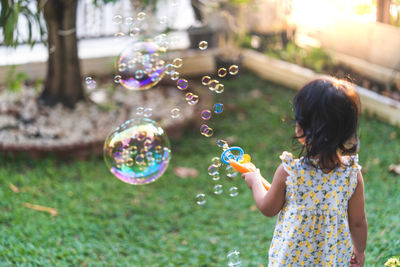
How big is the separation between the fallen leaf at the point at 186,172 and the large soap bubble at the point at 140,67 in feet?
3.57

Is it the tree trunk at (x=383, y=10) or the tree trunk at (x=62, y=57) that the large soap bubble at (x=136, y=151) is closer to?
the tree trunk at (x=62, y=57)

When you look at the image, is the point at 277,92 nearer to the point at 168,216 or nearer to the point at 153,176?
the point at 168,216

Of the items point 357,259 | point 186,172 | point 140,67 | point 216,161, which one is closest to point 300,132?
point 357,259

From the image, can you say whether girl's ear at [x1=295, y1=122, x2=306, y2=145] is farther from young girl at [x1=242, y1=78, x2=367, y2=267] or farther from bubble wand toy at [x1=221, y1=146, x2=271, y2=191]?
bubble wand toy at [x1=221, y1=146, x2=271, y2=191]

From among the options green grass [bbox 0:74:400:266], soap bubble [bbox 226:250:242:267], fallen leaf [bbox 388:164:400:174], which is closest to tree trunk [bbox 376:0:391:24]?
green grass [bbox 0:74:400:266]

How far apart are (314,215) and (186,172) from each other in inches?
108

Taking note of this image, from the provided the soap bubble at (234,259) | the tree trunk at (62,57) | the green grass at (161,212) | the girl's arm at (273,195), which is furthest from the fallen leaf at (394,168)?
the tree trunk at (62,57)

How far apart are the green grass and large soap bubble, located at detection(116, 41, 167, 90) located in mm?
992

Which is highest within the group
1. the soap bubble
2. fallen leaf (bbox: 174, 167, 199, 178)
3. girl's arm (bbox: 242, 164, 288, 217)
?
girl's arm (bbox: 242, 164, 288, 217)

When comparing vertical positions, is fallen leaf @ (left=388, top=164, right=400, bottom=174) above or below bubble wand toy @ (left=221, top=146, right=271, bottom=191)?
below

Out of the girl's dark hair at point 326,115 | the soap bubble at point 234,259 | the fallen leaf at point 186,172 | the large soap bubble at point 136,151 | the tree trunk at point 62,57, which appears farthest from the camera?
the tree trunk at point 62,57

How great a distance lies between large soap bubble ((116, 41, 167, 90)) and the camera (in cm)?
386

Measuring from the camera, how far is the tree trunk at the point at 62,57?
521cm

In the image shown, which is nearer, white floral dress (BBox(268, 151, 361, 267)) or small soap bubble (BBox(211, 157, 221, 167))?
white floral dress (BBox(268, 151, 361, 267))
